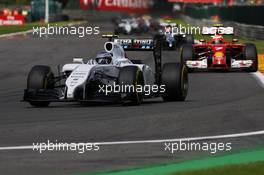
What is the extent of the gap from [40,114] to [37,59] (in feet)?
60.2

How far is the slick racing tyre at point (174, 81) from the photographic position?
1561 centimetres

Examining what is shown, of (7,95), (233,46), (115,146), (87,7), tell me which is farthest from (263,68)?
(87,7)

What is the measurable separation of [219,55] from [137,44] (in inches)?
335

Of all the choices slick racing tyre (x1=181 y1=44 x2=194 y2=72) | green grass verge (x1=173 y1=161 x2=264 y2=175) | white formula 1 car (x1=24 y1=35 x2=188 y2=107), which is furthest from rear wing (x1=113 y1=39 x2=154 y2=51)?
slick racing tyre (x1=181 y1=44 x2=194 y2=72)

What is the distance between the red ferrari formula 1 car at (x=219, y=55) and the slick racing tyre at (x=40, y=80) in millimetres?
9432

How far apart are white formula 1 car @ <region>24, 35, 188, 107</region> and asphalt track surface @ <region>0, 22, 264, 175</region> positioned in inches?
8.2

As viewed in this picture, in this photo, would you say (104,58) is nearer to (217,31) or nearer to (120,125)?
(120,125)

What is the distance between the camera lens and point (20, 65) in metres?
28.9

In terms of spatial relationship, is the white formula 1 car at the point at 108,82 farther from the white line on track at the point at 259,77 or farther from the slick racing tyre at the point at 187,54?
the slick racing tyre at the point at 187,54

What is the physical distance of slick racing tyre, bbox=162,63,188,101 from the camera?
15.6m

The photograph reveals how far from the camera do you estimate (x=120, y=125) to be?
12.3m

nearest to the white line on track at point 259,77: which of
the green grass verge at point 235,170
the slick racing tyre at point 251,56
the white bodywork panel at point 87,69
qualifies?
the slick racing tyre at point 251,56

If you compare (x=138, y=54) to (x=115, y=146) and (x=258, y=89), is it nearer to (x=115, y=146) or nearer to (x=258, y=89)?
(x=258, y=89)

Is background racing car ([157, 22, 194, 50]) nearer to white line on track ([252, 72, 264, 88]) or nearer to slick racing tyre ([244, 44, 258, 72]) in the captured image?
slick racing tyre ([244, 44, 258, 72])
